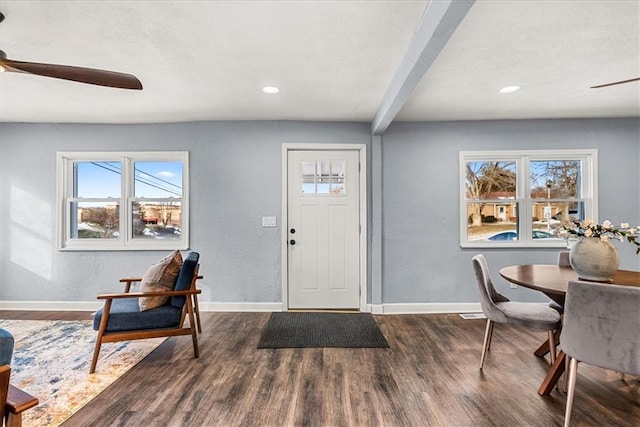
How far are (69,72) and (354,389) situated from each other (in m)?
2.72

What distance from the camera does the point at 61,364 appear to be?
2613 mm

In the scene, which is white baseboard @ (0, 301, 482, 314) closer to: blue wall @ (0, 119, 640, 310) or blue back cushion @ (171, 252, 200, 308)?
blue wall @ (0, 119, 640, 310)

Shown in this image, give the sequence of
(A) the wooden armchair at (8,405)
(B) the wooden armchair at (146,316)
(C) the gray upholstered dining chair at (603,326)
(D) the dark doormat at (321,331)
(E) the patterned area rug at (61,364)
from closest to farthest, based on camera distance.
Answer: (A) the wooden armchair at (8,405) < (C) the gray upholstered dining chair at (603,326) < (E) the patterned area rug at (61,364) < (B) the wooden armchair at (146,316) < (D) the dark doormat at (321,331)

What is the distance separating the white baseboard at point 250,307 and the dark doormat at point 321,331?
195 millimetres

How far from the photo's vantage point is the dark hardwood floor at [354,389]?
1934mm

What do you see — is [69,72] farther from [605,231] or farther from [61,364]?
[605,231]

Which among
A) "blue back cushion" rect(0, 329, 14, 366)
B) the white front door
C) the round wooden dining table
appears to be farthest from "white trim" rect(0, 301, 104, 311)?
the round wooden dining table

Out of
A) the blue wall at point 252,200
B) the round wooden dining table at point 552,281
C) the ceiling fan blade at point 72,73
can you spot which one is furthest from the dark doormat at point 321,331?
the ceiling fan blade at point 72,73

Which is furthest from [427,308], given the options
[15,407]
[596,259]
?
[15,407]

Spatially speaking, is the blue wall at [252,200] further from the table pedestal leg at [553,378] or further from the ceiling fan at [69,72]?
the ceiling fan at [69,72]

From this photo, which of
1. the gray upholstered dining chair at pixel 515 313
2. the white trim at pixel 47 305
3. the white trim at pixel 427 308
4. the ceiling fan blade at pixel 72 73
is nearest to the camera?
the ceiling fan blade at pixel 72 73

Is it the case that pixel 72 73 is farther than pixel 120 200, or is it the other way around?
pixel 120 200

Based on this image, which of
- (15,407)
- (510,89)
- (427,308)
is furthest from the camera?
(427,308)

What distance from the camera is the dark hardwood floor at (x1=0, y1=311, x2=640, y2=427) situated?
1934 millimetres
